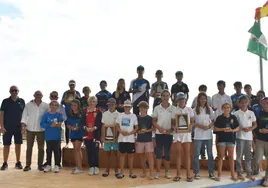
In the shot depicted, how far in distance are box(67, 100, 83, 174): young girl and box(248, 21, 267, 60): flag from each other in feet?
22.6

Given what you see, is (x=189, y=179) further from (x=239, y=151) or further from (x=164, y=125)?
(x=239, y=151)

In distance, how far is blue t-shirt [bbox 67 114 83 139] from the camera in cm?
723

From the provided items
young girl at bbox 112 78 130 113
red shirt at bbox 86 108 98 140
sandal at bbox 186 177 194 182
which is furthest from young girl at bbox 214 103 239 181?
red shirt at bbox 86 108 98 140

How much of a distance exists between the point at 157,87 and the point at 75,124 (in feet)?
7.93

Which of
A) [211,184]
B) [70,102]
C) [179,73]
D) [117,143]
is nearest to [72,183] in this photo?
[117,143]

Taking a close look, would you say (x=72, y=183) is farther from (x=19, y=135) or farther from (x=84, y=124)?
(x=19, y=135)

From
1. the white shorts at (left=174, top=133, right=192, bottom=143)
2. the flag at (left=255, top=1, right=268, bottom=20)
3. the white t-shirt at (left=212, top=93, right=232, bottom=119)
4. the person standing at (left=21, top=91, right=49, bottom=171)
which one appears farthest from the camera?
the flag at (left=255, top=1, right=268, bottom=20)

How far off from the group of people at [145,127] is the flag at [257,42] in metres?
3.68

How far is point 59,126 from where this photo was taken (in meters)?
7.36

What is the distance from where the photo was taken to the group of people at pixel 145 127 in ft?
21.9

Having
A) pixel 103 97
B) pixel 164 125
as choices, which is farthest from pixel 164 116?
pixel 103 97

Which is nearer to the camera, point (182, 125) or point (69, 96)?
point (182, 125)

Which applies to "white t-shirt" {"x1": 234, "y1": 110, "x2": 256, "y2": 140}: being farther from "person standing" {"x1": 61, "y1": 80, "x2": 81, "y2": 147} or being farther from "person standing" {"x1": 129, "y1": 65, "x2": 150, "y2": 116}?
"person standing" {"x1": 61, "y1": 80, "x2": 81, "y2": 147}

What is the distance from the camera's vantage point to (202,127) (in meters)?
6.65
